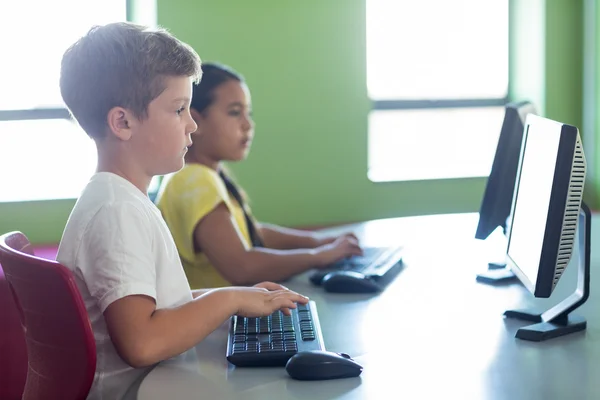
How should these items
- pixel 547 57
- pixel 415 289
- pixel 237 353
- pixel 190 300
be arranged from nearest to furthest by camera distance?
pixel 237 353 → pixel 190 300 → pixel 415 289 → pixel 547 57

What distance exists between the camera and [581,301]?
137 centimetres

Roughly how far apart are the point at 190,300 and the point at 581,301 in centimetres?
63

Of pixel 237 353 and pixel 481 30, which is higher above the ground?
pixel 481 30

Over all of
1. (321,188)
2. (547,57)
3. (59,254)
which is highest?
(547,57)

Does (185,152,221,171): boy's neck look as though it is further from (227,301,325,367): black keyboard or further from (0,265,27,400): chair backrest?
(0,265,27,400): chair backrest

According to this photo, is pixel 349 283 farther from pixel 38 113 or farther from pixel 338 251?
pixel 38 113

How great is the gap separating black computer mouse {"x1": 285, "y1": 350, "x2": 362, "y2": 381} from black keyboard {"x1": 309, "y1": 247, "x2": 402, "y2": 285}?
0.67m

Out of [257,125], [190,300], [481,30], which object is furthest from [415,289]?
[481,30]

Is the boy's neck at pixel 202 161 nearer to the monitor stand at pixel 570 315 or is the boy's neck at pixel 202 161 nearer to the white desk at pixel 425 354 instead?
the white desk at pixel 425 354

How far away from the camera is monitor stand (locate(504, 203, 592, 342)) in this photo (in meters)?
1.35

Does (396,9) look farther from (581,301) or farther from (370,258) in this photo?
(581,301)

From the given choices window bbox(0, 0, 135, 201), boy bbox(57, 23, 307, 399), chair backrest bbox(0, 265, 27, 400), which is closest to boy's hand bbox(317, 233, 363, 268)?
boy bbox(57, 23, 307, 399)

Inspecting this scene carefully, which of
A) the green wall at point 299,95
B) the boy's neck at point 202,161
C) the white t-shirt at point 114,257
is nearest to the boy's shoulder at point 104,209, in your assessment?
the white t-shirt at point 114,257

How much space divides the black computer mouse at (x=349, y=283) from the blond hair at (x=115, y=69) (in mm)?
627
